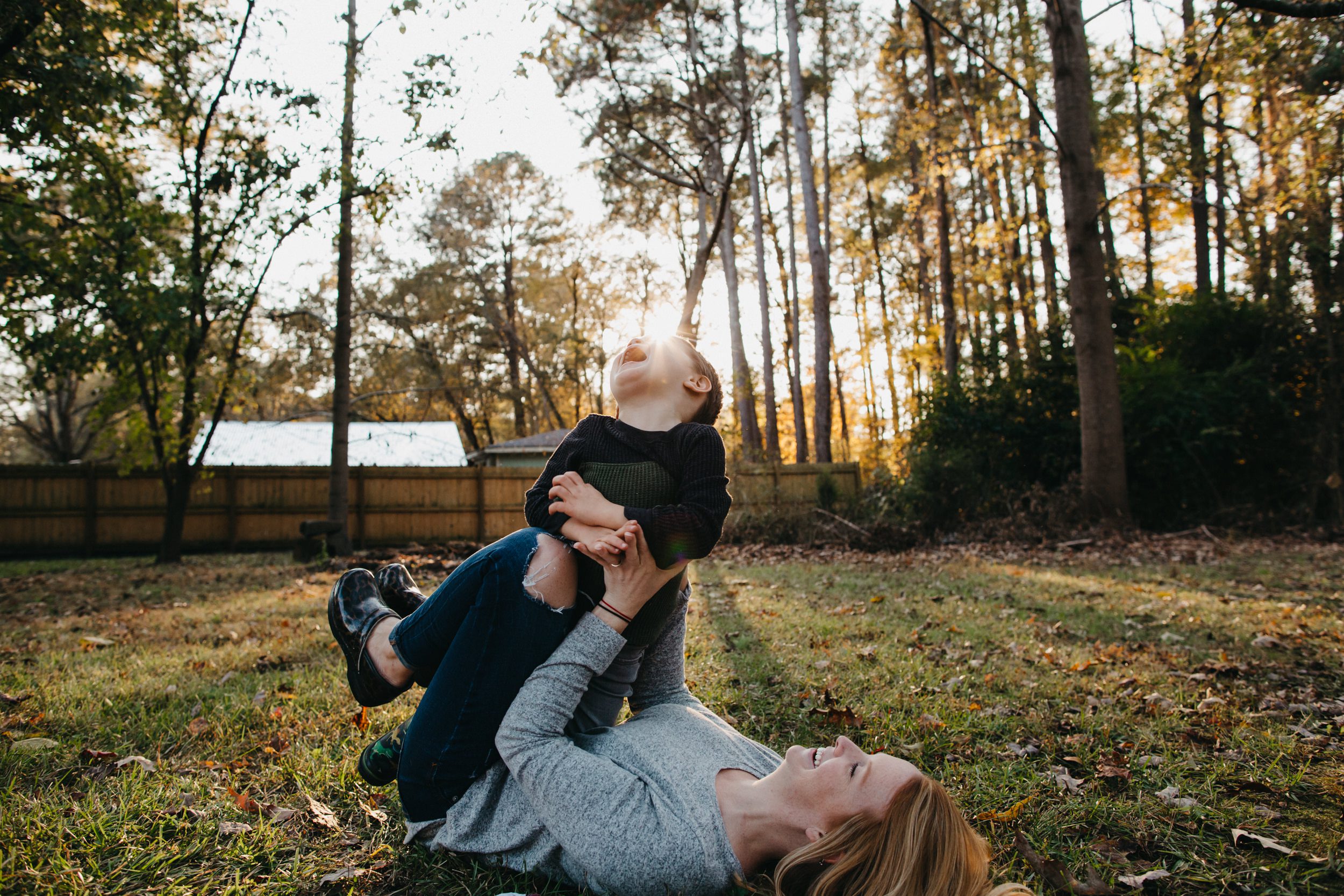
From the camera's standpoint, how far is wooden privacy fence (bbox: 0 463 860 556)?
601 inches

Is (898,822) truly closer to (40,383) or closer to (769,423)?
(40,383)

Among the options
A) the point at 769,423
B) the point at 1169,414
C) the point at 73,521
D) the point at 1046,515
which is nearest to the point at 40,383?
the point at 73,521

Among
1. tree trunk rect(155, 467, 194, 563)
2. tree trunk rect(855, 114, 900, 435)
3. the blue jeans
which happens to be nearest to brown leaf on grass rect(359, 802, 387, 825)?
the blue jeans

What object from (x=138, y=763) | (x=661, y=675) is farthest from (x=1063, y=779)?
(x=138, y=763)

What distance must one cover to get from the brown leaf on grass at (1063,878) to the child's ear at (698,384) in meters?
1.70

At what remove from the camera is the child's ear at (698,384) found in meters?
2.53

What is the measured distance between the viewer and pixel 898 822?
1.75 meters

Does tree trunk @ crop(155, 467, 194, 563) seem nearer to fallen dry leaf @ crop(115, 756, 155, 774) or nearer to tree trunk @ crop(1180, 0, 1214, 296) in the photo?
fallen dry leaf @ crop(115, 756, 155, 774)

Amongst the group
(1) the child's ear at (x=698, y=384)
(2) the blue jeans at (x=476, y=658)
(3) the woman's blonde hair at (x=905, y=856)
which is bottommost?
(3) the woman's blonde hair at (x=905, y=856)

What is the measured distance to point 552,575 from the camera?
207 cm

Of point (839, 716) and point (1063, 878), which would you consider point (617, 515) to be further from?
point (839, 716)

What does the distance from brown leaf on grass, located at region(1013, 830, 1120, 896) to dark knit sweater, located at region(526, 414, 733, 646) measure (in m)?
1.26

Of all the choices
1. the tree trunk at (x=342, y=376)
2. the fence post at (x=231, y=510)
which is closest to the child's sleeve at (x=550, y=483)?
the tree trunk at (x=342, y=376)

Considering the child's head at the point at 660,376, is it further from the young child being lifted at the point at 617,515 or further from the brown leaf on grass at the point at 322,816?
the brown leaf on grass at the point at 322,816
